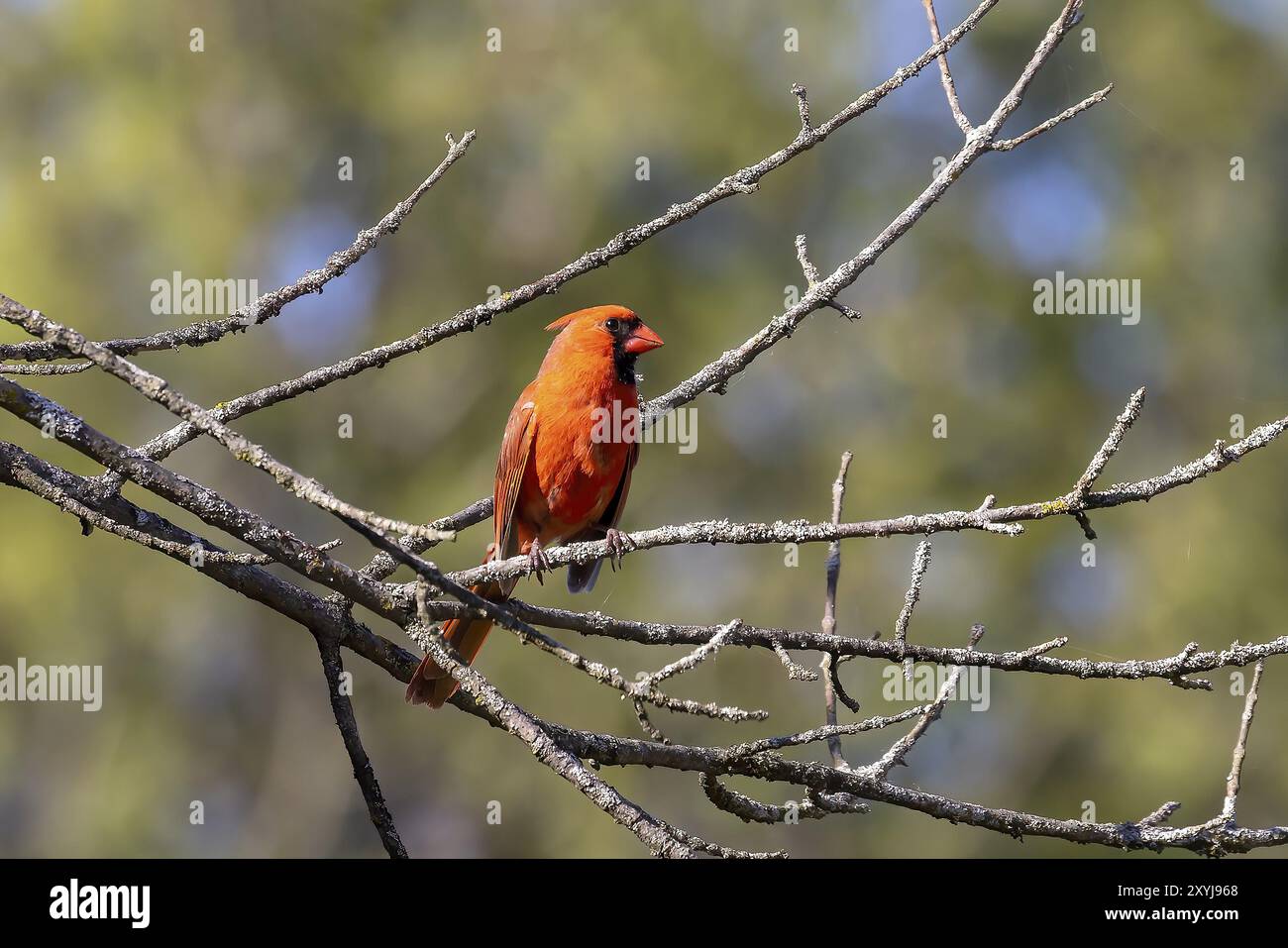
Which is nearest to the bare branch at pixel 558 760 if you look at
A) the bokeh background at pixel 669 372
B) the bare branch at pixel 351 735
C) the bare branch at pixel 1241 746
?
the bare branch at pixel 351 735

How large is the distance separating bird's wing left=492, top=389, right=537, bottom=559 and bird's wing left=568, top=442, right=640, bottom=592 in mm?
262

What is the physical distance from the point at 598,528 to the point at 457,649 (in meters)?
1.30

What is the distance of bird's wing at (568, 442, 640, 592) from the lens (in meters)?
5.11

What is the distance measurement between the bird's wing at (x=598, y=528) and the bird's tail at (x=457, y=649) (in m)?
0.73

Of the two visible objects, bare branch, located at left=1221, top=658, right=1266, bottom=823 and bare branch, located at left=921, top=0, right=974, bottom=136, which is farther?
bare branch, located at left=921, top=0, right=974, bottom=136

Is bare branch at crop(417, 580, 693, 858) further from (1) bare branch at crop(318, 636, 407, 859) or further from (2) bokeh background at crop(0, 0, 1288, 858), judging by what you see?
(2) bokeh background at crop(0, 0, 1288, 858)

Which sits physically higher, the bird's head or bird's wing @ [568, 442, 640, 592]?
the bird's head

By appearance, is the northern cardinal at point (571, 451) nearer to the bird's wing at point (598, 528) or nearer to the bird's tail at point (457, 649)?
the bird's wing at point (598, 528)

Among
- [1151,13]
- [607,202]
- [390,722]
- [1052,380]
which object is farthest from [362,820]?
[1151,13]

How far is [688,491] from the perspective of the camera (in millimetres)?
13539

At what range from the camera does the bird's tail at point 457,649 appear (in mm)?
3738

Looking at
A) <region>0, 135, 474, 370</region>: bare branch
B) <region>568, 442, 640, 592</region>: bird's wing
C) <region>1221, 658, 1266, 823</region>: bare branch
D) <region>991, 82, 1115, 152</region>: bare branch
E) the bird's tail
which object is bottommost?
<region>1221, 658, 1266, 823</region>: bare branch

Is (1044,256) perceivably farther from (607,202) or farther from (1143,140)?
(607,202)

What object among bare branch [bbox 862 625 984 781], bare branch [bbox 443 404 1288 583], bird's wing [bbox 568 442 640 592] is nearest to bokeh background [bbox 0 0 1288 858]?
bird's wing [bbox 568 442 640 592]
